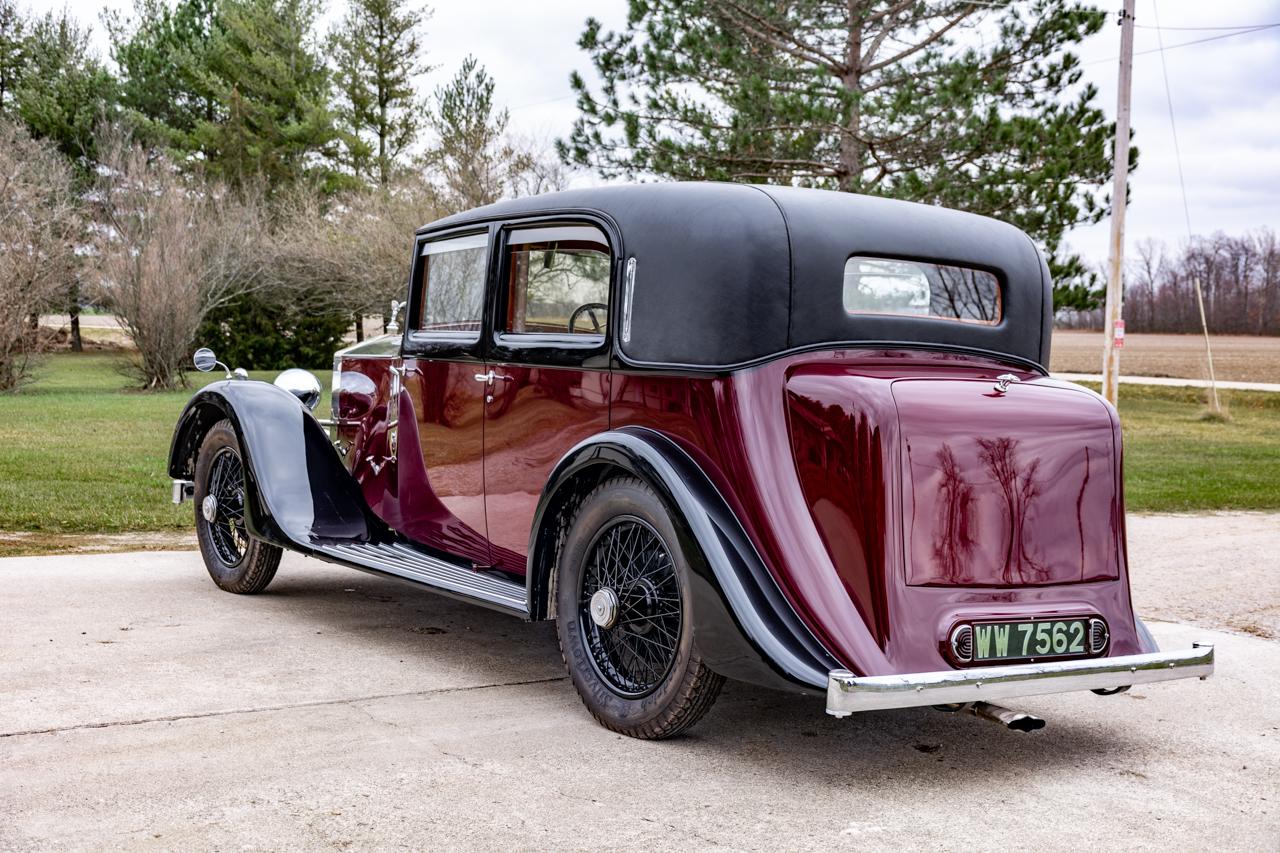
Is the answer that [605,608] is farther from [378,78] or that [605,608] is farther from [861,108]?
[378,78]

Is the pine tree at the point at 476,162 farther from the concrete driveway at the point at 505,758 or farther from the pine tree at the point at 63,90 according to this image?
the concrete driveway at the point at 505,758

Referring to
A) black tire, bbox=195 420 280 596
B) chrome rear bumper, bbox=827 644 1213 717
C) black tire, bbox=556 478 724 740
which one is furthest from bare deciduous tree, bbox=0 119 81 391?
Answer: chrome rear bumper, bbox=827 644 1213 717

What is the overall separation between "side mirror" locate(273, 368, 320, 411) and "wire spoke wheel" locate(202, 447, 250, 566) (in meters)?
0.57

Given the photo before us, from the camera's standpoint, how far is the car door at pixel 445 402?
5277 mm

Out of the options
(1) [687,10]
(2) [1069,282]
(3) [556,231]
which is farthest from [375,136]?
(3) [556,231]

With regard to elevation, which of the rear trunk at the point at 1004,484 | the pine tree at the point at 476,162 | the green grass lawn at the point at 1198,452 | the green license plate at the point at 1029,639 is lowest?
the green grass lawn at the point at 1198,452

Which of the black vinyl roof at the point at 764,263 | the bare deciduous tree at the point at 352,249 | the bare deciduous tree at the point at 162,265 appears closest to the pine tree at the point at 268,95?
the bare deciduous tree at the point at 352,249

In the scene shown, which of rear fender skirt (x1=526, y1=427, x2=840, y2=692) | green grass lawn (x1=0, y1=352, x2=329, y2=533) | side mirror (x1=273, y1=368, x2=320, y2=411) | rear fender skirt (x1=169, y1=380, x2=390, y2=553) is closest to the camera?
rear fender skirt (x1=526, y1=427, x2=840, y2=692)

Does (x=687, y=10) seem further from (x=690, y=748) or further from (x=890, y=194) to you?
(x=690, y=748)

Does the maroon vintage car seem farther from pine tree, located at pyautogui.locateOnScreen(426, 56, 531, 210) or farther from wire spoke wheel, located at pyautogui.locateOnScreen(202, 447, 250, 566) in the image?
pine tree, located at pyautogui.locateOnScreen(426, 56, 531, 210)

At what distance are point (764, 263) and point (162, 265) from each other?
23.1 meters

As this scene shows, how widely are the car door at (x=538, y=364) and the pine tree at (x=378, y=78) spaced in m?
39.8

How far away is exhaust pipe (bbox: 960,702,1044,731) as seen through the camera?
3.85 m

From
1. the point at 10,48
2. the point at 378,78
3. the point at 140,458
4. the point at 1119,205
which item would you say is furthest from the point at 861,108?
the point at 10,48
